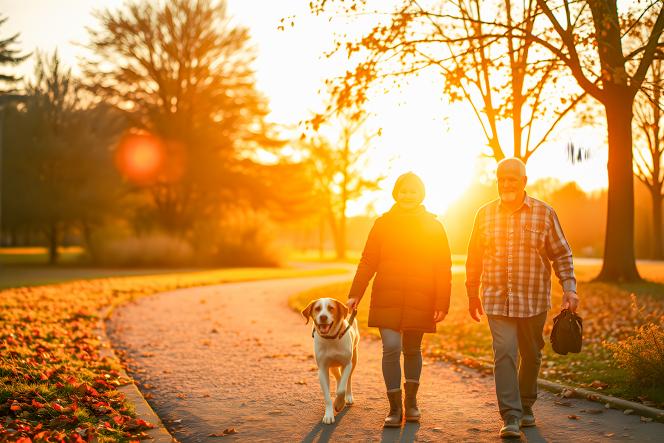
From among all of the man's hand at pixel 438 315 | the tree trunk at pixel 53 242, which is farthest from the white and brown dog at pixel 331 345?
the tree trunk at pixel 53 242

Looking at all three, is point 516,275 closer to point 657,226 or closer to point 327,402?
point 327,402

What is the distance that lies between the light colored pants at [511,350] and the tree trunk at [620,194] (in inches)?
481

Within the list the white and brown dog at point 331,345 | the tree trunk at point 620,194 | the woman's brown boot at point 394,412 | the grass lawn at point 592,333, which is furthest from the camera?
the tree trunk at point 620,194

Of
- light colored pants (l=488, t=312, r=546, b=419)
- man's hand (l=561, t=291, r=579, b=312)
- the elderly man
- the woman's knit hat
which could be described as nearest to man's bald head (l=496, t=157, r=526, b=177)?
the elderly man

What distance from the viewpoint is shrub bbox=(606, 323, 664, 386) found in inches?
254

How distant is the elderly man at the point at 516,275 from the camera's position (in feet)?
16.8

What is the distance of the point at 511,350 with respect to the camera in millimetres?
5145

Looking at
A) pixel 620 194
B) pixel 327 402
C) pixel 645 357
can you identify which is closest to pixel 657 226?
pixel 620 194

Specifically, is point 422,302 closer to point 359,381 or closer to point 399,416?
point 399,416

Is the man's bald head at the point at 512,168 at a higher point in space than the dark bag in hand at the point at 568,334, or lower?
higher

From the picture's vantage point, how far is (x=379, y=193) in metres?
50.5

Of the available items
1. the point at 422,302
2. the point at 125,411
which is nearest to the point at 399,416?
the point at 422,302

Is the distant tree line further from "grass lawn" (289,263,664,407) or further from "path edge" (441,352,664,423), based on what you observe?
"path edge" (441,352,664,423)

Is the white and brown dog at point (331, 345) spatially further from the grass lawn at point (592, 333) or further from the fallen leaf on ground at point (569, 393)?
the grass lawn at point (592, 333)
